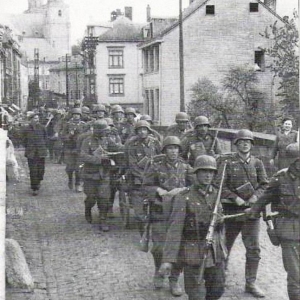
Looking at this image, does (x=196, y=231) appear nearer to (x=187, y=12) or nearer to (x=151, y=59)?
(x=187, y=12)

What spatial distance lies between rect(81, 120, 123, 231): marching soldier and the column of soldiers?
16 mm

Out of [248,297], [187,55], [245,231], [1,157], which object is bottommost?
[248,297]

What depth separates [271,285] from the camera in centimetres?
808

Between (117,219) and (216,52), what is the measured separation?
767 inches

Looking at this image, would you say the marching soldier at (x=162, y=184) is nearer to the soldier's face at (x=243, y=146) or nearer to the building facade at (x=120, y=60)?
the soldier's face at (x=243, y=146)

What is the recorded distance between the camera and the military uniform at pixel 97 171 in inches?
447

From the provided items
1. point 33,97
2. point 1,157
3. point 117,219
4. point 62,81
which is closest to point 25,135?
point 117,219

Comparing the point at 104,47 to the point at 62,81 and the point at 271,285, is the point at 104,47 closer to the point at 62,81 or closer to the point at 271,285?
the point at 62,81

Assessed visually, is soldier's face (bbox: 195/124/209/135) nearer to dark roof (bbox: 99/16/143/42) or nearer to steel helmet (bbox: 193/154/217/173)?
steel helmet (bbox: 193/154/217/173)

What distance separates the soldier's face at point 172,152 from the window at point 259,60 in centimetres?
2052

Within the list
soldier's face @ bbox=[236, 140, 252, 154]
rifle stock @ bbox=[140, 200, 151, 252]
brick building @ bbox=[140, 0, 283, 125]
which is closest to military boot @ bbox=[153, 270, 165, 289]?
rifle stock @ bbox=[140, 200, 151, 252]

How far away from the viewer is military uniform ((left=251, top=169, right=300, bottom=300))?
20.1ft

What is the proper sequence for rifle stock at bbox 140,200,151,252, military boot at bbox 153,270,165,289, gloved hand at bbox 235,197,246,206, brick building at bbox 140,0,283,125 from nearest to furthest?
gloved hand at bbox 235,197,246,206
rifle stock at bbox 140,200,151,252
military boot at bbox 153,270,165,289
brick building at bbox 140,0,283,125

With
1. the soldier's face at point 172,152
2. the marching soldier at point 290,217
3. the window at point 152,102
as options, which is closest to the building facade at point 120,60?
the window at point 152,102
